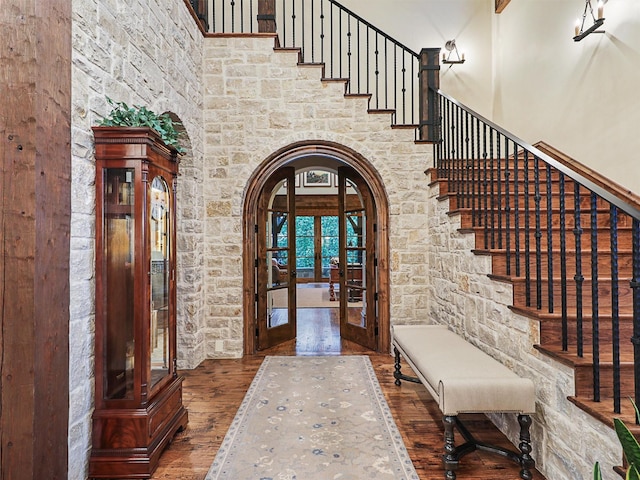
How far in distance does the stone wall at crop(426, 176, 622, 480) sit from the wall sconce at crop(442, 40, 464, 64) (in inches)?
115

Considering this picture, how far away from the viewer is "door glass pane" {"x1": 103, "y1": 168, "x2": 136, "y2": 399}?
2141 millimetres

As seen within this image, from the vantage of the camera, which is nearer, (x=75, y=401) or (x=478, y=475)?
(x=75, y=401)

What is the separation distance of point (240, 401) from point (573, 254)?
2.82 meters

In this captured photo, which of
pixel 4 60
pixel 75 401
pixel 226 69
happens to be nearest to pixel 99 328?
pixel 75 401

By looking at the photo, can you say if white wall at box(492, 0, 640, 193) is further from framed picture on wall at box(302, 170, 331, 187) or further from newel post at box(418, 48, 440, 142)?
framed picture on wall at box(302, 170, 331, 187)

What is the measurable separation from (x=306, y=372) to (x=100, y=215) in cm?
248

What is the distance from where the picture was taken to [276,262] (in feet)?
16.5

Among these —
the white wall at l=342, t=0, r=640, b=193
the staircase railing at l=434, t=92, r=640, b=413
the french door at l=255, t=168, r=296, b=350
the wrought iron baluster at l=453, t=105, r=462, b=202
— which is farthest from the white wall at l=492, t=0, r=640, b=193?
the french door at l=255, t=168, r=296, b=350

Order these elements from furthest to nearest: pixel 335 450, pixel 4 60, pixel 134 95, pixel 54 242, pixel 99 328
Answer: pixel 134 95 < pixel 335 450 < pixel 99 328 < pixel 54 242 < pixel 4 60

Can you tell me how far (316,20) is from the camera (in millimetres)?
5785

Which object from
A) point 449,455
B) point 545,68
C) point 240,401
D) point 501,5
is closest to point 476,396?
point 449,455

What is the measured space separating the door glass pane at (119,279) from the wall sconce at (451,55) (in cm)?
522

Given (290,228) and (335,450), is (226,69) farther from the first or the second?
(335,450)

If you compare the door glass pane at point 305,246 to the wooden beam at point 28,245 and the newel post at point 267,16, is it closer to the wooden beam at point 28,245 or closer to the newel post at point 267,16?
the newel post at point 267,16
